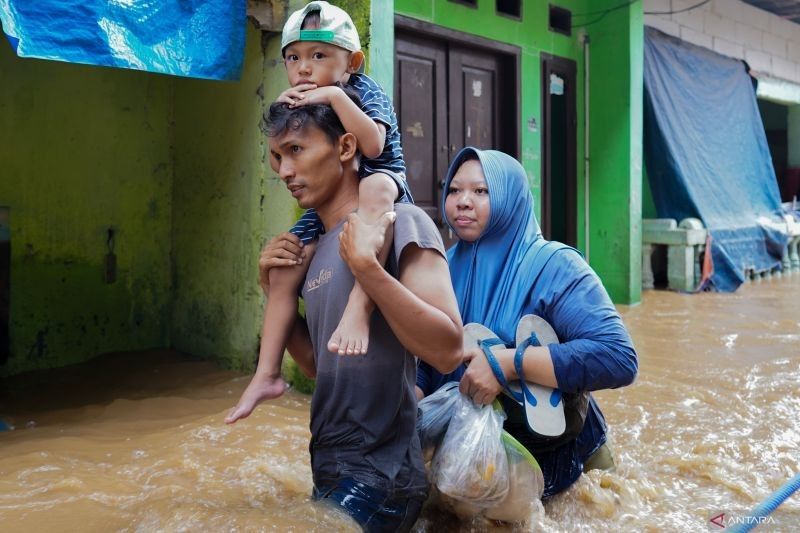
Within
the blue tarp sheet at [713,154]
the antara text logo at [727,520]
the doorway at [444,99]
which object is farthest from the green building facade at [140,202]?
the blue tarp sheet at [713,154]

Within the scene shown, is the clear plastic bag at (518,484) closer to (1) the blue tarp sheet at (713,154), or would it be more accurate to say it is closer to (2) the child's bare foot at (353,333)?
(2) the child's bare foot at (353,333)

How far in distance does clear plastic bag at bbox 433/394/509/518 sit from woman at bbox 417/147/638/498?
0.36ft

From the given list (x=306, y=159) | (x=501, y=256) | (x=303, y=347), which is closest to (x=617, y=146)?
(x=501, y=256)

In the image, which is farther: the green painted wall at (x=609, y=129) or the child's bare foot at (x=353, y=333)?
the green painted wall at (x=609, y=129)

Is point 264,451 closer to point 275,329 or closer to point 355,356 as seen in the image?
point 275,329

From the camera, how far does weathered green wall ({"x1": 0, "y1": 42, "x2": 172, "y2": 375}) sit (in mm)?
4852

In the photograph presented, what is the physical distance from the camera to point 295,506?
2.18m

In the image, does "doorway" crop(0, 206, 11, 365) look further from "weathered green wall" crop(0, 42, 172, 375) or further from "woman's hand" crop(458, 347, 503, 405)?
"woman's hand" crop(458, 347, 503, 405)

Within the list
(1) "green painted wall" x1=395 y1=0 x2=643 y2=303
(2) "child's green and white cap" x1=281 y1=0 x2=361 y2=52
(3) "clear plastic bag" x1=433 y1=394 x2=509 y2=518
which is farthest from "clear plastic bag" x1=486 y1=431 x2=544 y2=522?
(1) "green painted wall" x1=395 y1=0 x2=643 y2=303

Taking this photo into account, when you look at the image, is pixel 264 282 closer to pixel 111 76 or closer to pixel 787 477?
pixel 787 477

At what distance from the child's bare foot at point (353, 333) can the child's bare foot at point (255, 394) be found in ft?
1.58

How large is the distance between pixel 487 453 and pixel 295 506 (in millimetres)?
587

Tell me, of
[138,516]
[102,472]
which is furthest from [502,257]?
[102,472]

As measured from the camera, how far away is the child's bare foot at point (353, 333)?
6.05 feet
